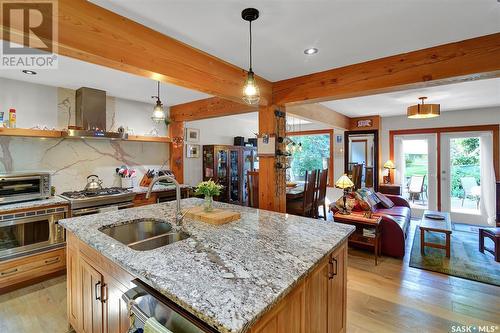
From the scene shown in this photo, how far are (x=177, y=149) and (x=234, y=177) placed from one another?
1.54 m

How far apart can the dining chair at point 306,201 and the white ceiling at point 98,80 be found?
2530mm

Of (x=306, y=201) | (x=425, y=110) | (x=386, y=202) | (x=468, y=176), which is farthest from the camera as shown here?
(x=468, y=176)

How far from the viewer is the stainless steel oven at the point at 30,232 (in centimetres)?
260

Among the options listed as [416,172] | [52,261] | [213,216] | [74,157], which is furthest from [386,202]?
[74,157]

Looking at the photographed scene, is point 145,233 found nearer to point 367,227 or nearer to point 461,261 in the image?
point 367,227

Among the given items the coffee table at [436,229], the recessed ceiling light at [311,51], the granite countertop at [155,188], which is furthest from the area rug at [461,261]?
the granite countertop at [155,188]

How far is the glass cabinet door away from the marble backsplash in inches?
70.2

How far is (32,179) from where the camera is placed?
9.60ft

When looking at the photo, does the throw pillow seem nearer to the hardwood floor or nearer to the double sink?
the hardwood floor

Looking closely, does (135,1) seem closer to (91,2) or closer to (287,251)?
(91,2)

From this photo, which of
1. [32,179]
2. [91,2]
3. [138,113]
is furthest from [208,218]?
[138,113]

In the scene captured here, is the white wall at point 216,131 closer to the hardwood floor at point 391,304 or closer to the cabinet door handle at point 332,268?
the hardwood floor at point 391,304

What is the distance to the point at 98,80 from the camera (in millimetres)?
3193

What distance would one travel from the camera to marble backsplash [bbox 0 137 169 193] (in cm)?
314
